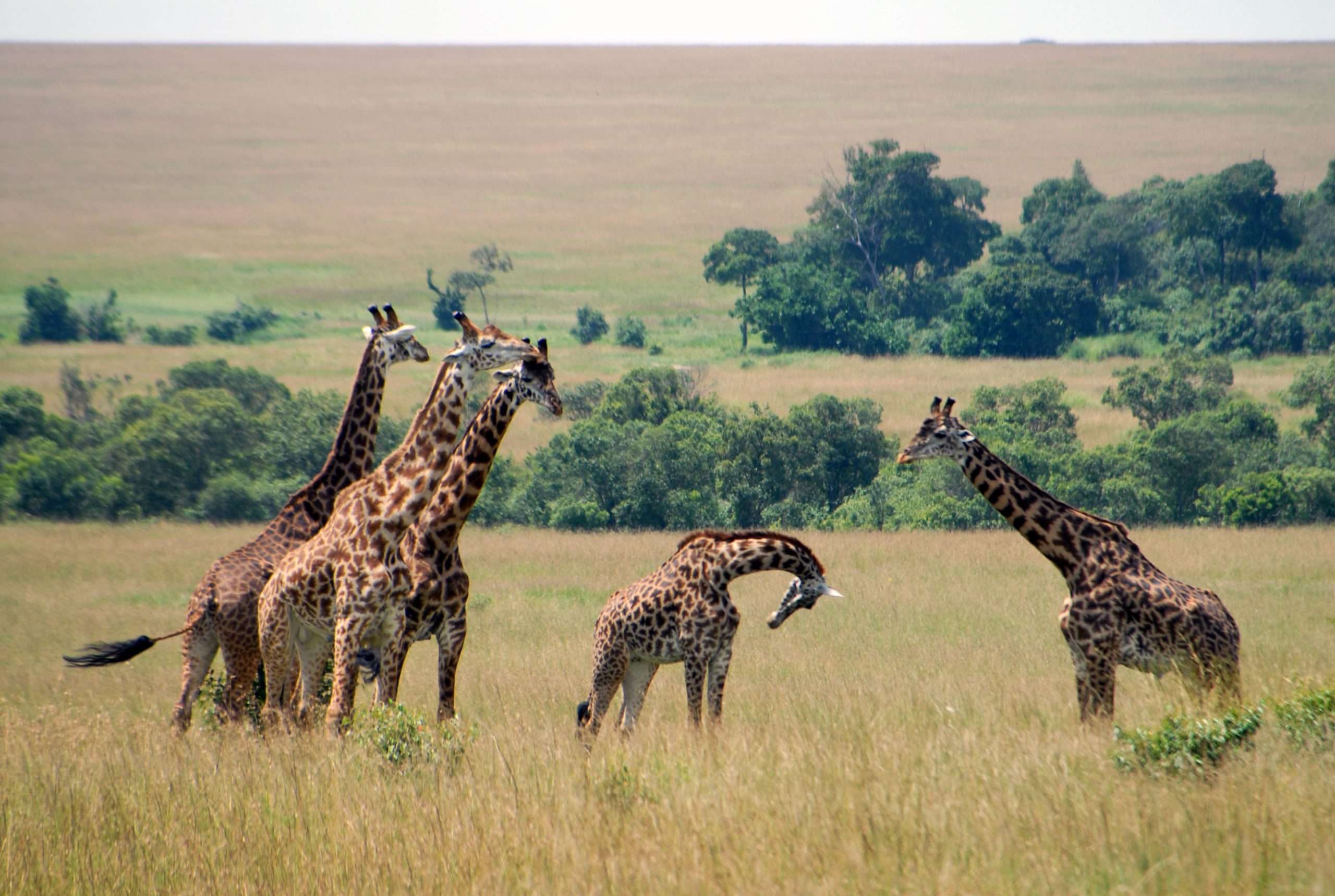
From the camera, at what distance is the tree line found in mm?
26547

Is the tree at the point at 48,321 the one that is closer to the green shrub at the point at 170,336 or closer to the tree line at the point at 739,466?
the green shrub at the point at 170,336

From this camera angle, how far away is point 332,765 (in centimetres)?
718

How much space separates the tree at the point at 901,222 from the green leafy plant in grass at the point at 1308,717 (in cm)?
6328

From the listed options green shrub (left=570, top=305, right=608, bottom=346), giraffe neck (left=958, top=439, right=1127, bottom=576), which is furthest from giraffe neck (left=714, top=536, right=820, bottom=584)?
green shrub (left=570, top=305, right=608, bottom=346)

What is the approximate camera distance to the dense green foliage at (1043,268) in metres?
54.4

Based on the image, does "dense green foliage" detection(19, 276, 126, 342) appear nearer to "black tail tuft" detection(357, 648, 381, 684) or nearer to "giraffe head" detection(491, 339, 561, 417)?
"black tail tuft" detection(357, 648, 381, 684)

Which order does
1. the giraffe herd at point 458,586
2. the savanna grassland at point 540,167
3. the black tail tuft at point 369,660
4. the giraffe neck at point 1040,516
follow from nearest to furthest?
the black tail tuft at point 369,660
the giraffe herd at point 458,586
the giraffe neck at point 1040,516
the savanna grassland at point 540,167

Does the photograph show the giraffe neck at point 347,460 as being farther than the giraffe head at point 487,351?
Yes

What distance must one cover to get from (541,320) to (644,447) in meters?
45.9

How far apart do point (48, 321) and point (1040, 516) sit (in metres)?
61.4

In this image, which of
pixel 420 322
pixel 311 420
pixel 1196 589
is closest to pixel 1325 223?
pixel 420 322

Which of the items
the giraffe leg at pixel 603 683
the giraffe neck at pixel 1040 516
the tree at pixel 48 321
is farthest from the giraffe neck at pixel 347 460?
the tree at pixel 48 321

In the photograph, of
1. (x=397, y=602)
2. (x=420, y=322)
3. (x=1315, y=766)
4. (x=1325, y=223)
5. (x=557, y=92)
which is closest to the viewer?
(x=1315, y=766)

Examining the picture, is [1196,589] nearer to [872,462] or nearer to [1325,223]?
[872,462]
